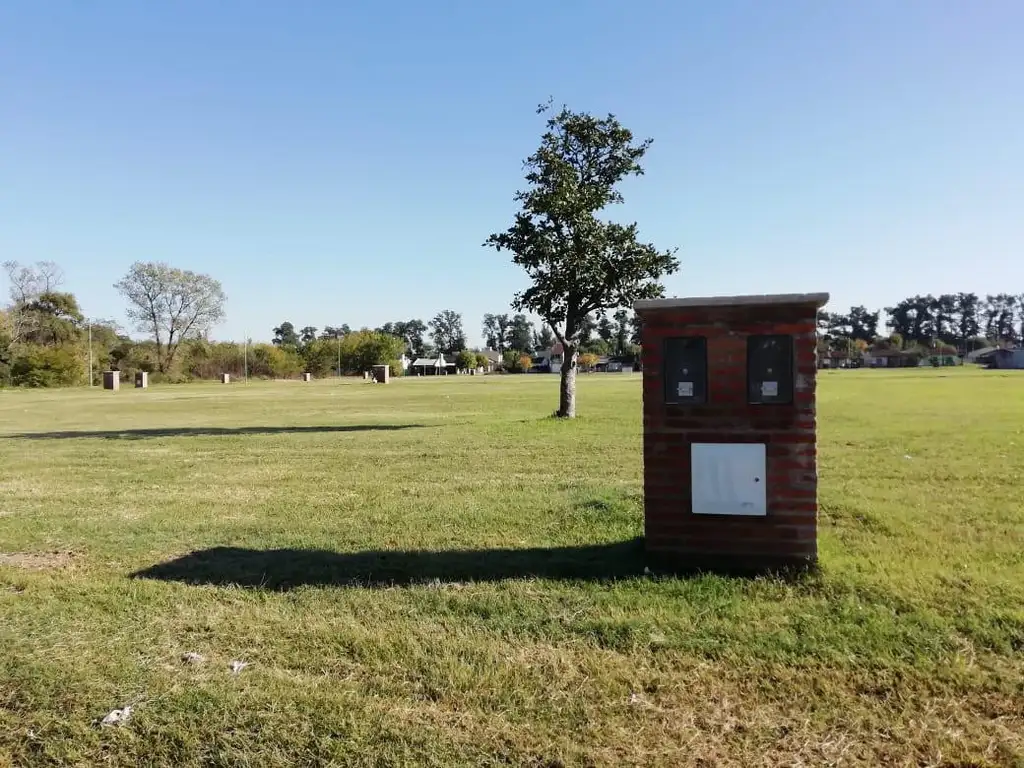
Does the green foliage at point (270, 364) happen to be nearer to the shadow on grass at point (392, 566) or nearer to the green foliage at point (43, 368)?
the green foliage at point (43, 368)

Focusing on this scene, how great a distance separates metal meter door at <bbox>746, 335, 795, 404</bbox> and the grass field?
4.03ft

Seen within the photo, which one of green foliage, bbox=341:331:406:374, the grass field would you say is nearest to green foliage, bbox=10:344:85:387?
green foliage, bbox=341:331:406:374

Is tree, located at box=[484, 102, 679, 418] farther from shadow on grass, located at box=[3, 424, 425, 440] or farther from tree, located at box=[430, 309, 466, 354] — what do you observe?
tree, located at box=[430, 309, 466, 354]

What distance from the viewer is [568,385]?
70.0 feet

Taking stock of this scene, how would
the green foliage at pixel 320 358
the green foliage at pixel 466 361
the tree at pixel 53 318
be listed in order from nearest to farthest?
1. the tree at pixel 53 318
2. the green foliage at pixel 320 358
3. the green foliage at pixel 466 361

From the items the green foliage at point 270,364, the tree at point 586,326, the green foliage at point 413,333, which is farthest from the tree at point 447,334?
the tree at point 586,326

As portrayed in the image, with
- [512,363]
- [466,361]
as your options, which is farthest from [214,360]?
[512,363]

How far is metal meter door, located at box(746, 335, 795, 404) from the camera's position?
4.97 metres

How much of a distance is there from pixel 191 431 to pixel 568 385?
403 inches

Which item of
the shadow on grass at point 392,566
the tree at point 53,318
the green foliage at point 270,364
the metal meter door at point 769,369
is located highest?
the tree at point 53,318

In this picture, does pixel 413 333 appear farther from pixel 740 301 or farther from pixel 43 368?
pixel 740 301

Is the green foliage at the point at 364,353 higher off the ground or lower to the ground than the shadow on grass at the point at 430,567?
higher

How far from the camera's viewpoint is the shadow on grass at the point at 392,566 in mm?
5199

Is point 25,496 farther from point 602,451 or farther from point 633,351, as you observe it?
point 633,351
